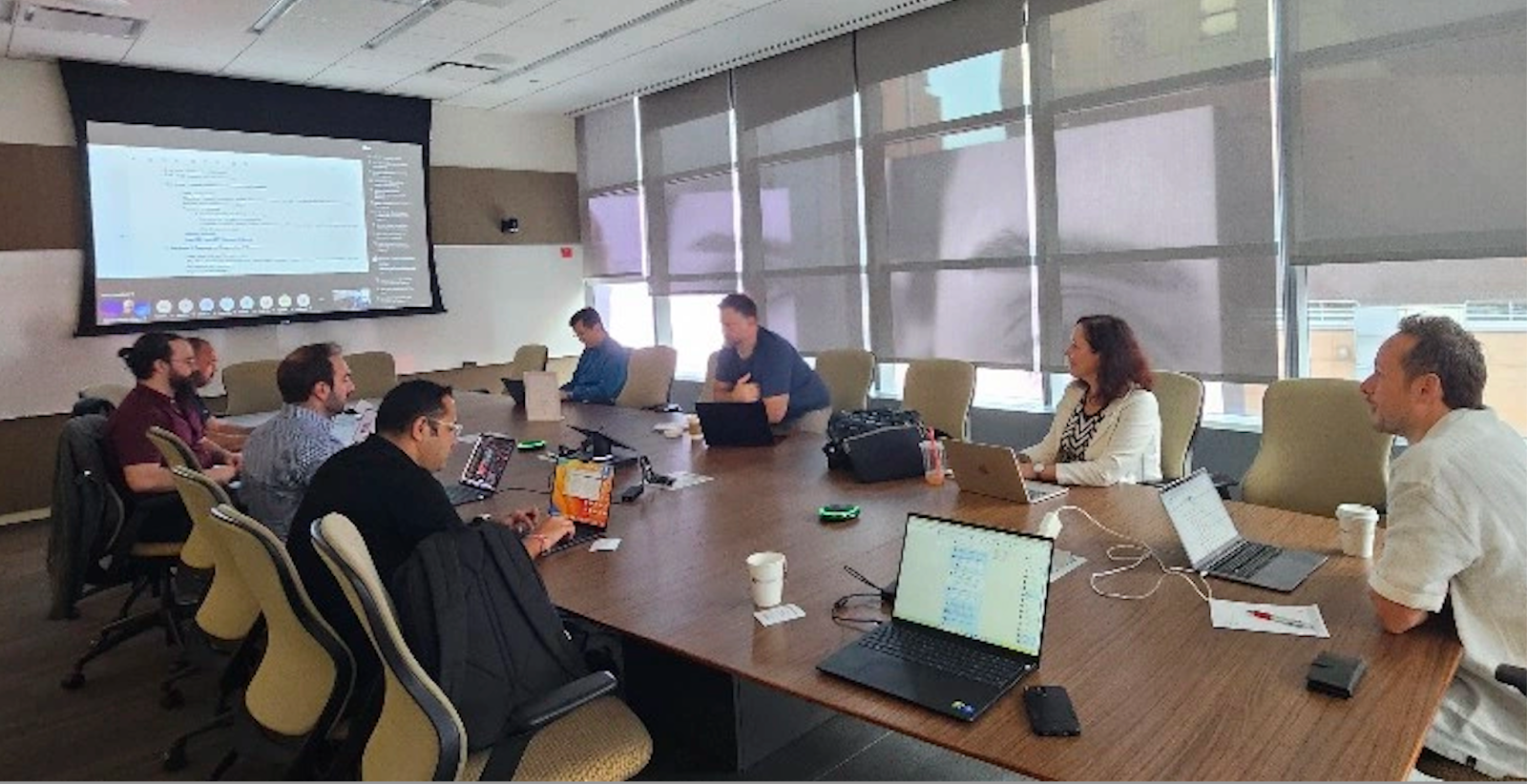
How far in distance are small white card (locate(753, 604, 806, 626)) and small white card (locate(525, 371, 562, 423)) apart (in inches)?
130

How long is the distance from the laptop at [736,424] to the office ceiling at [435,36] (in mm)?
2873

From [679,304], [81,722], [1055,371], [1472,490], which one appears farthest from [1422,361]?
[679,304]

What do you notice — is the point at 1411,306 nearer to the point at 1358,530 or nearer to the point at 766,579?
the point at 1358,530

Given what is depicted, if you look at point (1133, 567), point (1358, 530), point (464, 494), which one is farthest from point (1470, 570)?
point (464, 494)

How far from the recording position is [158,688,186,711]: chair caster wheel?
342 cm

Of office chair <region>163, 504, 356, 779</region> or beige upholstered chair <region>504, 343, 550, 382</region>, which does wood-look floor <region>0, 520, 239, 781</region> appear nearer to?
office chair <region>163, 504, 356, 779</region>

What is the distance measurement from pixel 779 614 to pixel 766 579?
9 cm

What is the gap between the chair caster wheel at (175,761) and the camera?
294cm

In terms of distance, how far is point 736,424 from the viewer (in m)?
4.08

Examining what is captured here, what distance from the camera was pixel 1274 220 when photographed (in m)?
4.69

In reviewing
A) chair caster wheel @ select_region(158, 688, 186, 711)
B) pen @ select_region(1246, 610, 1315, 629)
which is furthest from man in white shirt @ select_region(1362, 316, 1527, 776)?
chair caster wheel @ select_region(158, 688, 186, 711)

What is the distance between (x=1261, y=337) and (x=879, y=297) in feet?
8.28

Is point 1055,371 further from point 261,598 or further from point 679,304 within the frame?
point 261,598

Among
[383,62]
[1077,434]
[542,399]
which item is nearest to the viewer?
[1077,434]
